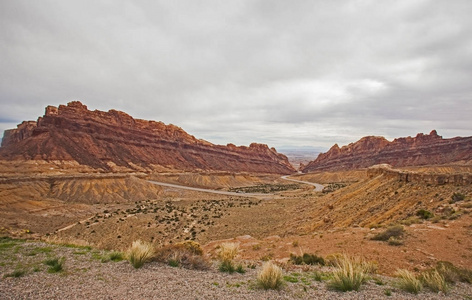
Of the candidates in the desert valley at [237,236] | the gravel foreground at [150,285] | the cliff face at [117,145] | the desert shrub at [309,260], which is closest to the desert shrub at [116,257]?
the desert valley at [237,236]

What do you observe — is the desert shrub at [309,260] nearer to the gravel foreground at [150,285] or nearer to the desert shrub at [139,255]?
the gravel foreground at [150,285]

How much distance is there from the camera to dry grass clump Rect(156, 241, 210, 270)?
8836 millimetres

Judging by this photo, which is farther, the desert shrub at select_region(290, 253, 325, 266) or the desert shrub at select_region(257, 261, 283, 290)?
the desert shrub at select_region(290, 253, 325, 266)

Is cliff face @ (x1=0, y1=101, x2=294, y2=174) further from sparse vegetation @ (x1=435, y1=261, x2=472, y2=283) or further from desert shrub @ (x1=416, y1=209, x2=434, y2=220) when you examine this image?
sparse vegetation @ (x1=435, y1=261, x2=472, y2=283)

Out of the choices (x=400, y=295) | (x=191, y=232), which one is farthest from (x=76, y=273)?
(x=191, y=232)

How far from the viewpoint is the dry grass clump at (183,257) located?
29.0 ft

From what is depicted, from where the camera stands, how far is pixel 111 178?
63.4m

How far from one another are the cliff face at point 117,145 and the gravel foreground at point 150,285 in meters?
94.1

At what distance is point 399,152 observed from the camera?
146m

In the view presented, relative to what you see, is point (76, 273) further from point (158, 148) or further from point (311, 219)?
point (158, 148)

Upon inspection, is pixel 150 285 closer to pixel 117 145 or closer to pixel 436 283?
pixel 436 283

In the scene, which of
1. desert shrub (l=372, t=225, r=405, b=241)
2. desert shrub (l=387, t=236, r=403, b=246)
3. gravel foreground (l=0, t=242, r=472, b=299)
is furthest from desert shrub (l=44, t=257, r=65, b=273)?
desert shrub (l=372, t=225, r=405, b=241)

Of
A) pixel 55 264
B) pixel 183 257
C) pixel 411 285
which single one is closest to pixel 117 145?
pixel 55 264

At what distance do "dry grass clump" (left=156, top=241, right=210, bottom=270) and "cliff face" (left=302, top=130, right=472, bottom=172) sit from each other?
146 metres
